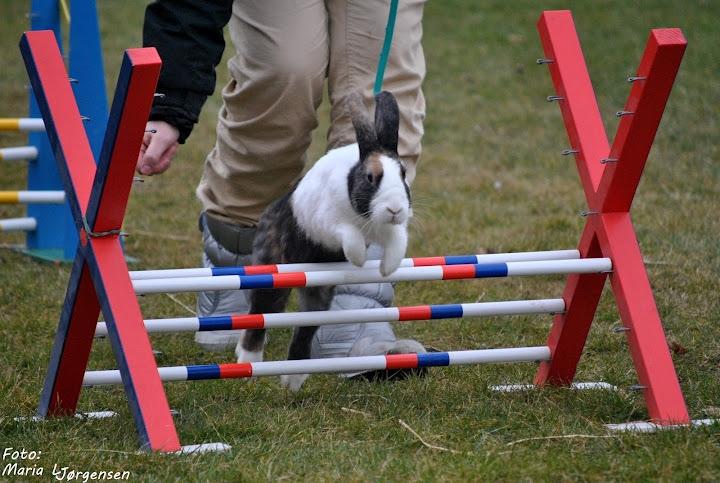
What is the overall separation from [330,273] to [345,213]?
163 millimetres

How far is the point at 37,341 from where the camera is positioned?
121 inches

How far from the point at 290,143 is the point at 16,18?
21.5ft

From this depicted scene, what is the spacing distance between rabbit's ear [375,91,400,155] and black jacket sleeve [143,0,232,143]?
1.50 ft

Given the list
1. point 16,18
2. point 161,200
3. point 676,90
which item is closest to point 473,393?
point 161,200

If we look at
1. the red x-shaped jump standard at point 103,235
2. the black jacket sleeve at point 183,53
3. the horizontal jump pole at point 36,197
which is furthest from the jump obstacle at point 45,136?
the red x-shaped jump standard at point 103,235

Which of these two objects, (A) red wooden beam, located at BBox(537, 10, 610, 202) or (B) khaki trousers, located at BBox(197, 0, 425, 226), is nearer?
(A) red wooden beam, located at BBox(537, 10, 610, 202)

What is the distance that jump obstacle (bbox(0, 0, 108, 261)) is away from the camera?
3631mm

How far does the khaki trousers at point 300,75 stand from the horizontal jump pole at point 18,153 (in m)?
1.32

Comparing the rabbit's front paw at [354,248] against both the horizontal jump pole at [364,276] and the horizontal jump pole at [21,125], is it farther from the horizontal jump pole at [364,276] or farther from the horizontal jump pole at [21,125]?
the horizontal jump pole at [21,125]

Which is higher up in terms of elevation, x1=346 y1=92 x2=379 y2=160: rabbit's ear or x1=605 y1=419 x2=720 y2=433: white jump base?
x1=346 y1=92 x2=379 y2=160: rabbit's ear

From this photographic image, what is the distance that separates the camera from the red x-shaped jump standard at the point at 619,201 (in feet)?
7.25

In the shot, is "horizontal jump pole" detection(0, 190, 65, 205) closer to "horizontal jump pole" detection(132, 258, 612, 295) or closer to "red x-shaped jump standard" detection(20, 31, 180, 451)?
"red x-shaped jump standard" detection(20, 31, 180, 451)

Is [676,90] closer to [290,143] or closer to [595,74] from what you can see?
[595,74]

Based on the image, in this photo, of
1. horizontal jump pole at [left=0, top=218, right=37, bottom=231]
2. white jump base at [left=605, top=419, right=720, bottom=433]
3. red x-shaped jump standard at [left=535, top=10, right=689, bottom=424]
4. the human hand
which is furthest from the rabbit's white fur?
horizontal jump pole at [left=0, top=218, right=37, bottom=231]
